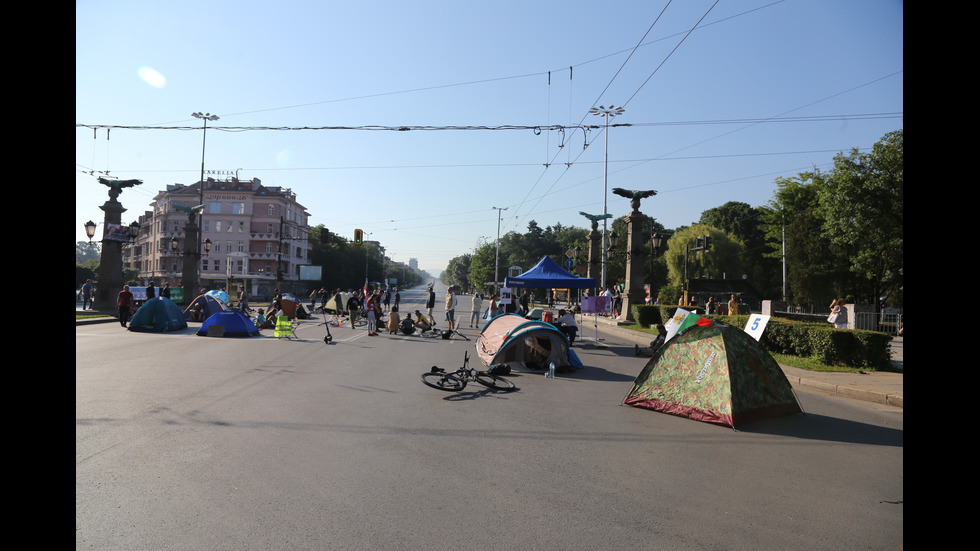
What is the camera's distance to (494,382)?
10.0 metres

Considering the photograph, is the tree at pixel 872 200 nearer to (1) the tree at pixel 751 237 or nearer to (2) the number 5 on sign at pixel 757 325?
(2) the number 5 on sign at pixel 757 325

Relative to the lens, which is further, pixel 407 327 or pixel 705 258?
pixel 705 258

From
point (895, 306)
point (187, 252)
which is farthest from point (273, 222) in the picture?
point (895, 306)

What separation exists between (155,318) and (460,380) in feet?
51.5

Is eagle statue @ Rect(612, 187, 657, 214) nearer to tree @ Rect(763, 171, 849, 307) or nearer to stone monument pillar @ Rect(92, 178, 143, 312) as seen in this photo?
tree @ Rect(763, 171, 849, 307)

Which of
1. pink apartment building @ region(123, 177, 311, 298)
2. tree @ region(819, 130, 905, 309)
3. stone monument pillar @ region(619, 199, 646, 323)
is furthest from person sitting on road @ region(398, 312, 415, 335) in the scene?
pink apartment building @ region(123, 177, 311, 298)

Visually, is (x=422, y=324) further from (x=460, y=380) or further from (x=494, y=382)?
(x=460, y=380)

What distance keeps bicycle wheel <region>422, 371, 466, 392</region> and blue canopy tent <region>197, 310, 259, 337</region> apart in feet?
37.8

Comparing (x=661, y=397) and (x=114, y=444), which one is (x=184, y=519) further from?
(x=661, y=397)

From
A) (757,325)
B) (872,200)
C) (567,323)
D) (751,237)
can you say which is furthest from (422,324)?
(751,237)

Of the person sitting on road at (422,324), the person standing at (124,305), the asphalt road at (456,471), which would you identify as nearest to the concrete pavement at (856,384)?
the asphalt road at (456,471)

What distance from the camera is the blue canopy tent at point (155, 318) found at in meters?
19.6

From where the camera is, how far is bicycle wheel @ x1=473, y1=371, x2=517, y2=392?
9977mm
